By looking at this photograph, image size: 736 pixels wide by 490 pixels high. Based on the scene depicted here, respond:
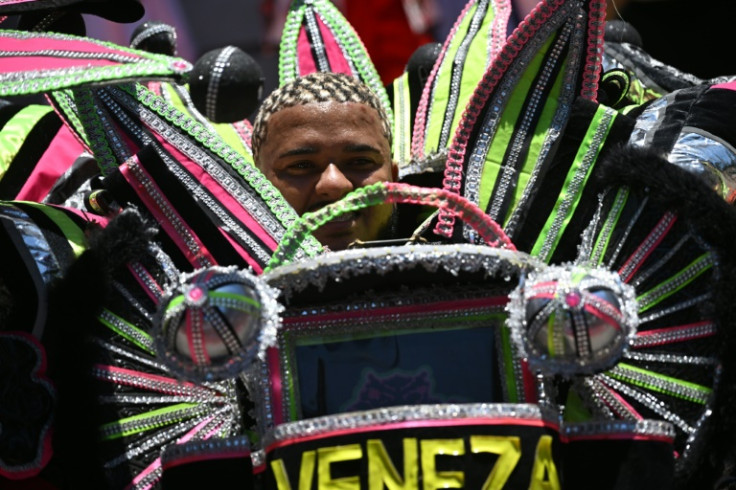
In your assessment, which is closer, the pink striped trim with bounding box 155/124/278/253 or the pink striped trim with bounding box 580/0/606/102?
the pink striped trim with bounding box 155/124/278/253

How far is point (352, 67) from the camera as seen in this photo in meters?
2.44

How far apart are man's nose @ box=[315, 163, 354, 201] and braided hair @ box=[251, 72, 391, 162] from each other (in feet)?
0.42

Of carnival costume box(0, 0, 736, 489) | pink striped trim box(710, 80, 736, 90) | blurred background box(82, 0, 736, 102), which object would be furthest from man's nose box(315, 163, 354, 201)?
blurred background box(82, 0, 736, 102)

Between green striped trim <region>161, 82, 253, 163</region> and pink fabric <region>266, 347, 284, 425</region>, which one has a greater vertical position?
green striped trim <region>161, 82, 253, 163</region>

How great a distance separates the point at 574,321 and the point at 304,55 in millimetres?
1189

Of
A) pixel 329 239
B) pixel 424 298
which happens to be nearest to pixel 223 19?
pixel 329 239

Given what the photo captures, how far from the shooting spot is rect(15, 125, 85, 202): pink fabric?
7.59 feet

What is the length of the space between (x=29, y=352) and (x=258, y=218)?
35cm

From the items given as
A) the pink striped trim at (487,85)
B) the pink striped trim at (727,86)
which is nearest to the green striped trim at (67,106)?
the pink striped trim at (487,85)

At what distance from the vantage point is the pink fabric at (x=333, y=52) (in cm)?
243

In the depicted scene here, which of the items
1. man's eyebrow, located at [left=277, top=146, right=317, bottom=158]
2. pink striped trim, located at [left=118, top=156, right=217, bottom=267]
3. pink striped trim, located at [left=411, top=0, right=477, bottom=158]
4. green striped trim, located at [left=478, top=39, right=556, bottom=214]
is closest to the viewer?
pink striped trim, located at [left=118, top=156, right=217, bottom=267]

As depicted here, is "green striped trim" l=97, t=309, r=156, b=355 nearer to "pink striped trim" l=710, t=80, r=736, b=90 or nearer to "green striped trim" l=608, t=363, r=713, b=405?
"green striped trim" l=608, t=363, r=713, b=405

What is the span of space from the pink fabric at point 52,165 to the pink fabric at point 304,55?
1.39 feet

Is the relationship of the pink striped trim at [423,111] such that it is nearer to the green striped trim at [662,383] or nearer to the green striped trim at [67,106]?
the green striped trim at [67,106]
